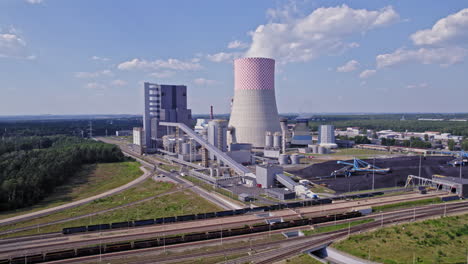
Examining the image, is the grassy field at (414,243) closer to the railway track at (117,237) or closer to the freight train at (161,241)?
the freight train at (161,241)

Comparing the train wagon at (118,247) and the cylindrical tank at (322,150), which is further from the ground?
the cylindrical tank at (322,150)

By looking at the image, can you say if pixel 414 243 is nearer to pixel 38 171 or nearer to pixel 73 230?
pixel 73 230

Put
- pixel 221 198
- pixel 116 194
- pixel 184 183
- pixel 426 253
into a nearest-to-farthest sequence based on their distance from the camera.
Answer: pixel 426 253, pixel 221 198, pixel 116 194, pixel 184 183

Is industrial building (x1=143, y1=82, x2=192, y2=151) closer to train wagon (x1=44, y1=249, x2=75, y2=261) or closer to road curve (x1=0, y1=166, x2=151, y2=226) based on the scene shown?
road curve (x1=0, y1=166, x2=151, y2=226)

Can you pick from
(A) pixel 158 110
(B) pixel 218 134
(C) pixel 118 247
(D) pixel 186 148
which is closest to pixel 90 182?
(D) pixel 186 148

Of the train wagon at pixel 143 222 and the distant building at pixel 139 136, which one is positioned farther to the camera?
the distant building at pixel 139 136

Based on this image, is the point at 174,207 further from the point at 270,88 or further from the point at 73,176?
the point at 270,88

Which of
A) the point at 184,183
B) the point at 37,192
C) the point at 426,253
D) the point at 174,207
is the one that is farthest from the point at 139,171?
the point at 426,253

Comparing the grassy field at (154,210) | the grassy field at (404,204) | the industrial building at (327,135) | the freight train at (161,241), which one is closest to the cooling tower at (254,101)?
the industrial building at (327,135)

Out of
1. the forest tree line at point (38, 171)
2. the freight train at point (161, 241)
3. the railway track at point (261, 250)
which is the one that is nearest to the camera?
the freight train at point (161, 241)
